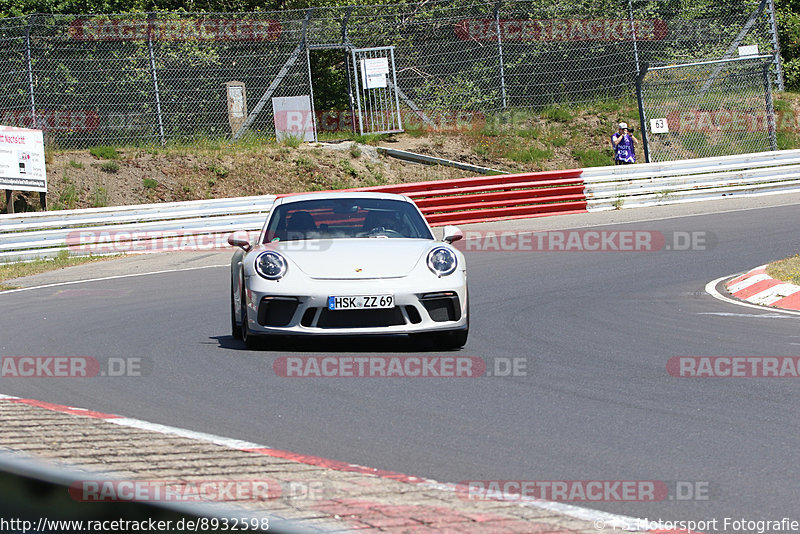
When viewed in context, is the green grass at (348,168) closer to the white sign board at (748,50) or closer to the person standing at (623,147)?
the person standing at (623,147)

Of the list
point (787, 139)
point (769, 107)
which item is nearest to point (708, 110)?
point (769, 107)

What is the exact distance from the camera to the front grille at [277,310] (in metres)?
7.34

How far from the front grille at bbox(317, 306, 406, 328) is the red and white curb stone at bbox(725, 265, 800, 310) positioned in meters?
4.47

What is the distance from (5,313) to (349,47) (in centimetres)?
1368

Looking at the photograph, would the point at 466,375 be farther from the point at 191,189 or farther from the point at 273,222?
the point at 191,189

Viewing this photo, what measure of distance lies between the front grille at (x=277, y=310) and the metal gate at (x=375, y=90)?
1632 cm

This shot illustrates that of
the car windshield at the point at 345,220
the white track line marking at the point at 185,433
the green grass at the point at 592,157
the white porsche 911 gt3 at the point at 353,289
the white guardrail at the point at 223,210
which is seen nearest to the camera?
the white track line marking at the point at 185,433

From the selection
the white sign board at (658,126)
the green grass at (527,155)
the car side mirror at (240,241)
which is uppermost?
the white sign board at (658,126)

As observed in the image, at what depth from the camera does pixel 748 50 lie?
84.5 feet

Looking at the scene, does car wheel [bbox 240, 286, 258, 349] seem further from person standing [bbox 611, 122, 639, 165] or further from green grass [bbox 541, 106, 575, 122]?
green grass [bbox 541, 106, 575, 122]

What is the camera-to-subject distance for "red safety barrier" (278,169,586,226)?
18.7 meters

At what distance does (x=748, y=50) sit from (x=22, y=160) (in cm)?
1711

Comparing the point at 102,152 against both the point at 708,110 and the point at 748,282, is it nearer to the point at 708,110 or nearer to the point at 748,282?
the point at 708,110

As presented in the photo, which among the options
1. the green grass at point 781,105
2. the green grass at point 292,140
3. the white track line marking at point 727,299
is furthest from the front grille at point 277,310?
the green grass at point 781,105
